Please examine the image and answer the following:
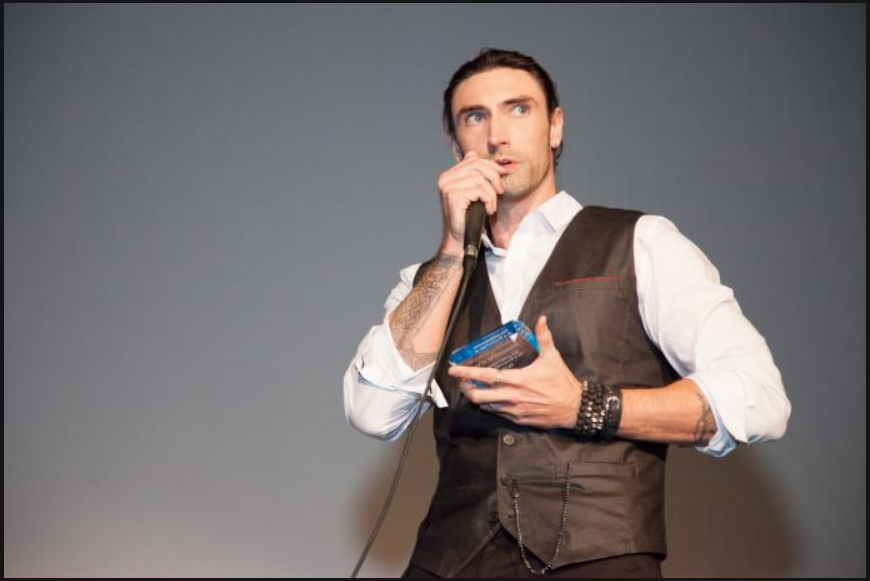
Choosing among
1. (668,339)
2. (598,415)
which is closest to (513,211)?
(668,339)

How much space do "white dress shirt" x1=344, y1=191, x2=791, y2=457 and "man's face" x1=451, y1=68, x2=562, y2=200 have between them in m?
0.07

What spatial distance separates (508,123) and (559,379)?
60 centimetres

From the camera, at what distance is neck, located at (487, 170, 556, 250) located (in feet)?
5.29

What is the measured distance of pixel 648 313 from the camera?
1372 mm

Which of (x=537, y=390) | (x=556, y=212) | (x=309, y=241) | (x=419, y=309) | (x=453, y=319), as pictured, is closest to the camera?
(x=537, y=390)

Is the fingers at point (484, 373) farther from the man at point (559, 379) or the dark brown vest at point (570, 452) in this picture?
the dark brown vest at point (570, 452)

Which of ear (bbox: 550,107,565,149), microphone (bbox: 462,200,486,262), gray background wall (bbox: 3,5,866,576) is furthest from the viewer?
gray background wall (bbox: 3,5,866,576)

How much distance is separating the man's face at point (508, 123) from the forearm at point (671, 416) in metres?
0.51

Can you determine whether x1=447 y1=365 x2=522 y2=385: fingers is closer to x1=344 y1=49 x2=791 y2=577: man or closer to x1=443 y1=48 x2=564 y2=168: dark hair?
x1=344 y1=49 x2=791 y2=577: man

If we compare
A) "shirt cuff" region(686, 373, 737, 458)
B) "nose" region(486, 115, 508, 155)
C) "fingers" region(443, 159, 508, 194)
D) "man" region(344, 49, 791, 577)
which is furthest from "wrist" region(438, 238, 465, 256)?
"shirt cuff" region(686, 373, 737, 458)

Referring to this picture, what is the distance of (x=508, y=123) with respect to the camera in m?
1.62

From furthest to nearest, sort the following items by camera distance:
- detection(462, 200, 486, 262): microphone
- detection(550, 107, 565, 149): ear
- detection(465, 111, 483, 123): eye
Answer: detection(550, 107, 565, 149): ear
detection(465, 111, 483, 123): eye
detection(462, 200, 486, 262): microphone

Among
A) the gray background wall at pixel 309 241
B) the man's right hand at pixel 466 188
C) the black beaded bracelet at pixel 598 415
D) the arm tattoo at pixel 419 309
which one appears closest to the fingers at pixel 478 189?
the man's right hand at pixel 466 188

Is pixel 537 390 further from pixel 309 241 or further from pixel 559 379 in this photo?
pixel 309 241
